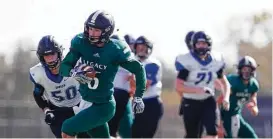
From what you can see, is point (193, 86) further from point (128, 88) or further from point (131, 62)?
point (131, 62)

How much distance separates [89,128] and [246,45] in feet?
56.0

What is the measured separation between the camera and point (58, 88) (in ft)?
31.3

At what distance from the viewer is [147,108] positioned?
481 inches

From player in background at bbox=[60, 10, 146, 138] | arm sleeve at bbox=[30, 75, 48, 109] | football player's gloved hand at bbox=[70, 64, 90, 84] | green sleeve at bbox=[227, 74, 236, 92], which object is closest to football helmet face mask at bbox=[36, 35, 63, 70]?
arm sleeve at bbox=[30, 75, 48, 109]

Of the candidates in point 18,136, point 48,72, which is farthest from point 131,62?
point 18,136

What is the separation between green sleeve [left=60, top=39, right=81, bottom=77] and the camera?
8.63 meters

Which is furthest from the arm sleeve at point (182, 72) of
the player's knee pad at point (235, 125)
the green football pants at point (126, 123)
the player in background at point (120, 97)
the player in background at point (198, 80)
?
the player's knee pad at point (235, 125)

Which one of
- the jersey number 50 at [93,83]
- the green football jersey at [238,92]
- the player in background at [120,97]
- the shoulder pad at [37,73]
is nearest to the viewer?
the jersey number 50 at [93,83]

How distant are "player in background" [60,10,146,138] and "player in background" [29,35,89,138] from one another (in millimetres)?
639

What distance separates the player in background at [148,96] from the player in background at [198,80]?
0.61 metres

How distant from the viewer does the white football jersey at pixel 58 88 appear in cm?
948

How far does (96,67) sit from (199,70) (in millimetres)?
3163

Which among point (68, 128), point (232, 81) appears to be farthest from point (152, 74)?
point (68, 128)

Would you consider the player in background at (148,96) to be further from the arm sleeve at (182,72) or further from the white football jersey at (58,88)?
the white football jersey at (58,88)
